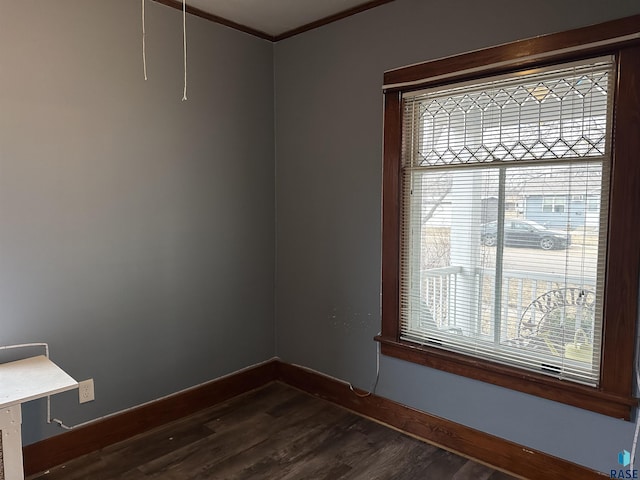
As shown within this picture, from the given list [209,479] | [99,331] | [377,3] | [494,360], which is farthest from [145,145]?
[494,360]

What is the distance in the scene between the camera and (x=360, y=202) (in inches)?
109

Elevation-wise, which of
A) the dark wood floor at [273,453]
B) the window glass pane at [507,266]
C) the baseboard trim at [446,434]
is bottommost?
the dark wood floor at [273,453]

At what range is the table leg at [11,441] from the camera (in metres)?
1.73

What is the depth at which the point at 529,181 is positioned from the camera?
2168 mm

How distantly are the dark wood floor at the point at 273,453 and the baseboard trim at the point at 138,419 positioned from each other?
1.6 inches

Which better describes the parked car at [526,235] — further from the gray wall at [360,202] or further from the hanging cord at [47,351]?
the hanging cord at [47,351]

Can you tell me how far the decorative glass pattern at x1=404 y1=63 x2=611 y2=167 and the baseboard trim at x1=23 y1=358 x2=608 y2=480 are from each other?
4.55ft

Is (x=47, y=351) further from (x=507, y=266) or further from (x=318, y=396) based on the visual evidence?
(x=507, y=266)

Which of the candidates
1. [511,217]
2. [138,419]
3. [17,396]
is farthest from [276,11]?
[138,419]

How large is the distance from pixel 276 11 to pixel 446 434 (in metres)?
2.55

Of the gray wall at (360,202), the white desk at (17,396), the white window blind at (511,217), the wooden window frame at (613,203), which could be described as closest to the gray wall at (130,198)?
the gray wall at (360,202)

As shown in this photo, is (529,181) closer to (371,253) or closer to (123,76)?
(371,253)

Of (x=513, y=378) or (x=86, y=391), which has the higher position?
(x=513, y=378)

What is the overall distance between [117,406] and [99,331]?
0.43m
